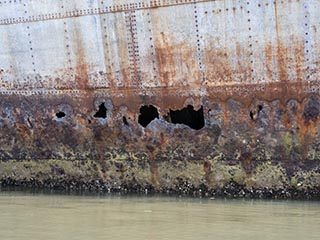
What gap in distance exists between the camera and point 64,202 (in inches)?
332

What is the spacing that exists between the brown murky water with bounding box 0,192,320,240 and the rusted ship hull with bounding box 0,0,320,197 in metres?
0.32

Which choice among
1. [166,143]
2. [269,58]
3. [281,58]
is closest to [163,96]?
[166,143]

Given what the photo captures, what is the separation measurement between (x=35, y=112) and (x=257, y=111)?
2.70 m

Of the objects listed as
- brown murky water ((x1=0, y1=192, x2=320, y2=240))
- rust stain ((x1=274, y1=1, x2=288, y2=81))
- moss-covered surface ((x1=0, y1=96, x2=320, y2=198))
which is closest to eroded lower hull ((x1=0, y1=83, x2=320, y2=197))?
moss-covered surface ((x1=0, y1=96, x2=320, y2=198))

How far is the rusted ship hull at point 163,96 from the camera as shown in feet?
25.4

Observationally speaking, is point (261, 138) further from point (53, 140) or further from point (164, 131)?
point (53, 140)

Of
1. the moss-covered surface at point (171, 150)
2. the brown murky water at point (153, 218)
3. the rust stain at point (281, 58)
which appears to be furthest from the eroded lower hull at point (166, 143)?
the brown murky water at point (153, 218)

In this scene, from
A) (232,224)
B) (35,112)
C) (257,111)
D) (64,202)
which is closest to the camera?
(232,224)

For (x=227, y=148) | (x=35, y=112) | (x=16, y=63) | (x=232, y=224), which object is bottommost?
(x=232, y=224)

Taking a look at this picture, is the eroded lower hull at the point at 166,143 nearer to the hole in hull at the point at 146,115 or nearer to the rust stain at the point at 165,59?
the hole in hull at the point at 146,115

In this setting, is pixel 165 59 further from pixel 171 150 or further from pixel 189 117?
pixel 171 150

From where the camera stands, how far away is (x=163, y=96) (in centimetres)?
830

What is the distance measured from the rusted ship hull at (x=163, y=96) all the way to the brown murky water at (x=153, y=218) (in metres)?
0.32

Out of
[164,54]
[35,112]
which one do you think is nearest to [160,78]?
[164,54]
